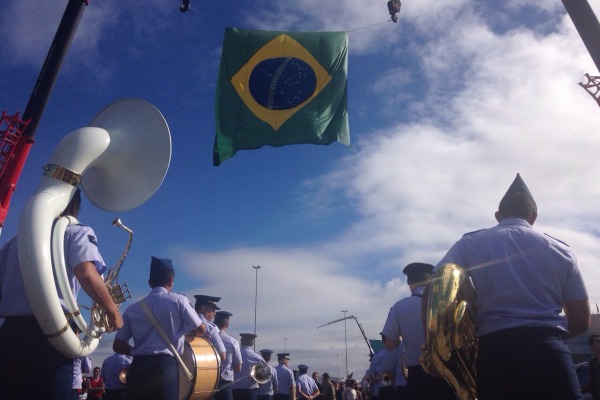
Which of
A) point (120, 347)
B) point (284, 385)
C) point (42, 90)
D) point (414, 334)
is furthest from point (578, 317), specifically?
point (284, 385)

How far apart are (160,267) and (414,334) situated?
8.79 feet

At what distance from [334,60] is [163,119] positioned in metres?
6.68

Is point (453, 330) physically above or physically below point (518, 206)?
below

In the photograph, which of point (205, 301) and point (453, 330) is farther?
point (205, 301)

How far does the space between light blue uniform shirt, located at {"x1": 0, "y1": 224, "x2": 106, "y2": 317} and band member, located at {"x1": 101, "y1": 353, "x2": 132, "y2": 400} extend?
5436 millimetres

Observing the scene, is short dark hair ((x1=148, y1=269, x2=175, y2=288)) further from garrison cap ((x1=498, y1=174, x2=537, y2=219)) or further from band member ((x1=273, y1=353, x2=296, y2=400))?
band member ((x1=273, y1=353, x2=296, y2=400))

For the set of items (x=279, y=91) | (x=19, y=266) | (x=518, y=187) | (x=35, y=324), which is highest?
(x=279, y=91)

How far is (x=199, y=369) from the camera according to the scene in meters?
4.86

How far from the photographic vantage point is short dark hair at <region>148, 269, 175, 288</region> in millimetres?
5094

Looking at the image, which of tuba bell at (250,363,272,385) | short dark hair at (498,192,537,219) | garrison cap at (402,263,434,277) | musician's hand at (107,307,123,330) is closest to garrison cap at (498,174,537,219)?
short dark hair at (498,192,537,219)

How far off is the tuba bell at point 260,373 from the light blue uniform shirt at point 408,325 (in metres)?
4.79

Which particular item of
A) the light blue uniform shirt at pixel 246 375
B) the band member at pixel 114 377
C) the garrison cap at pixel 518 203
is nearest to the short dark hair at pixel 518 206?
the garrison cap at pixel 518 203

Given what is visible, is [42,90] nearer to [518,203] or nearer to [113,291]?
[113,291]

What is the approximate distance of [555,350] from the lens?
2428mm
